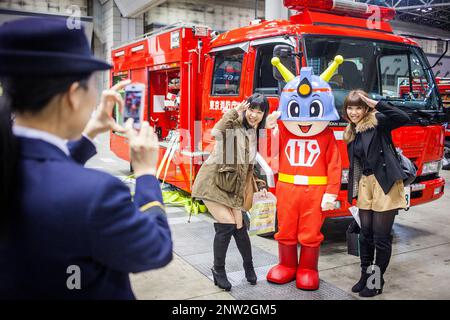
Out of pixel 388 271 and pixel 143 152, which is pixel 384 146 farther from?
pixel 143 152

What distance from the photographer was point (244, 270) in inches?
152

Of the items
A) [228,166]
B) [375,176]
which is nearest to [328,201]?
[375,176]

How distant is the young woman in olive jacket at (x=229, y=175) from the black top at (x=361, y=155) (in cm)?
71

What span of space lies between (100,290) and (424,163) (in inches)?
180

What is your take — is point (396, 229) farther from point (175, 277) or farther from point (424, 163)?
point (175, 277)

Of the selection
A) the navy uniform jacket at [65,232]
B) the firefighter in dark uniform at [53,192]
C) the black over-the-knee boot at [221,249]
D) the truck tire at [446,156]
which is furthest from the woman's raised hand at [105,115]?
the truck tire at [446,156]

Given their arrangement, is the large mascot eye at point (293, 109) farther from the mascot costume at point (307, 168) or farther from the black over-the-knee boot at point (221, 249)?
the black over-the-knee boot at point (221, 249)

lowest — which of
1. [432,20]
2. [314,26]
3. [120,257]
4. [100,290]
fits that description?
[100,290]

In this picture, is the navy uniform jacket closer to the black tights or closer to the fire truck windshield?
the black tights

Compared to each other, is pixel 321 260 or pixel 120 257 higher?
pixel 120 257

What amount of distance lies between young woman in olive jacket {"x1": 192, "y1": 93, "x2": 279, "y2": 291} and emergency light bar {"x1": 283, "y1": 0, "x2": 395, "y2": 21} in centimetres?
176

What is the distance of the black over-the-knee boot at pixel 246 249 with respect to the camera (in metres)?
3.61

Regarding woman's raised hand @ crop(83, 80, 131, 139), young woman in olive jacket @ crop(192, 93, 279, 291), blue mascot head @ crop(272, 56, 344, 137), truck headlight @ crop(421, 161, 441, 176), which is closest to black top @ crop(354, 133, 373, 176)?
blue mascot head @ crop(272, 56, 344, 137)
